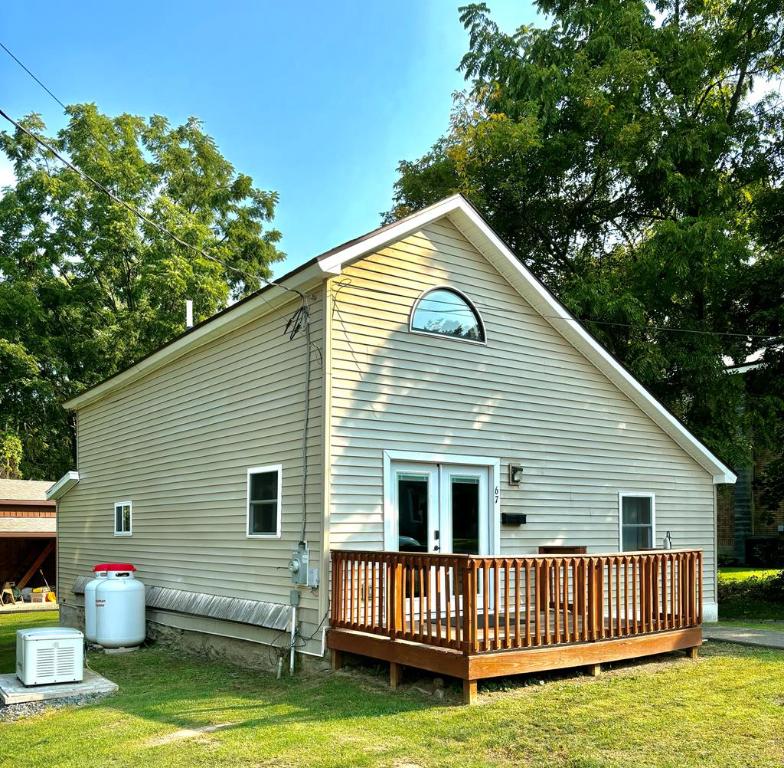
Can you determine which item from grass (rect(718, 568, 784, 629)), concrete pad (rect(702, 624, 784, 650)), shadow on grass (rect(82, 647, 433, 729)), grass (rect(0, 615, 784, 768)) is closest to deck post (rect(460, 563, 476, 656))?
grass (rect(0, 615, 784, 768))

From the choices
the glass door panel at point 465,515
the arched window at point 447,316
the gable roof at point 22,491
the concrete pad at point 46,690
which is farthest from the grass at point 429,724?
the gable roof at point 22,491

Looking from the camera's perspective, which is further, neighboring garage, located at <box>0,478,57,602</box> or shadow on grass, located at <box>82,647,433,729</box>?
neighboring garage, located at <box>0,478,57,602</box>

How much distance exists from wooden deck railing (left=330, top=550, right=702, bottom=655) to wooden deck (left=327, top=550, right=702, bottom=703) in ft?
0.03

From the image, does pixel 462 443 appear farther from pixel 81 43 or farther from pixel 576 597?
pixel 81 43

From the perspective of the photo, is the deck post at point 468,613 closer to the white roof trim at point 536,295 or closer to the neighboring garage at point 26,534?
the white roof trim at point 536,295

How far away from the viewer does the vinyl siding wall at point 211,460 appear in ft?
31.9

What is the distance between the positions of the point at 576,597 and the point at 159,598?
7081mm

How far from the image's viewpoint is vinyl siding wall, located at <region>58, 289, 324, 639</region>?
9.73m

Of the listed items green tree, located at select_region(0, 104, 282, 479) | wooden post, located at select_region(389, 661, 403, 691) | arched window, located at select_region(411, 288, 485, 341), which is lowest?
wooden post, located at select_region(389, 661, 403, 691)

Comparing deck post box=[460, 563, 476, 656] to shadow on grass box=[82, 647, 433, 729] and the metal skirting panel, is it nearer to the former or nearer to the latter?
shadow on grass box=[82, 647, 433, 729]

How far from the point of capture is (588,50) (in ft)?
69.2

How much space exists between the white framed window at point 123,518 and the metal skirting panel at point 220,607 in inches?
62.7

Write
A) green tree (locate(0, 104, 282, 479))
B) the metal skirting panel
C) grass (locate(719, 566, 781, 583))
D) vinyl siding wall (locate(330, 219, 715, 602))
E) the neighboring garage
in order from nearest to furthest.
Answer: vinyl siding wall (locate(330, 219, 715, 602)) → the metal skirting panel → grass (locate(719, 566, 781, 583)) → the neighboring garage → green tree (locate(0, 104, 282, 479))

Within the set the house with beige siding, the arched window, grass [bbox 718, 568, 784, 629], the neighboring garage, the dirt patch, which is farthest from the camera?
the neighboring garage
